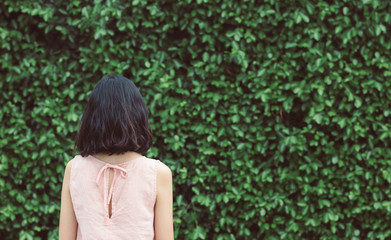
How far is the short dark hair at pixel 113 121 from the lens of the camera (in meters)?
2.23

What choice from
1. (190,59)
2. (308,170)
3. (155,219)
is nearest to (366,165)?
(308,170)

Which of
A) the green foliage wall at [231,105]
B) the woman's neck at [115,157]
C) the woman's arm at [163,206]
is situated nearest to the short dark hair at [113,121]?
the woman's neck at [115,157]

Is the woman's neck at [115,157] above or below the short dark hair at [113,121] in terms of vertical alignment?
below

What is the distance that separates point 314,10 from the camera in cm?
402

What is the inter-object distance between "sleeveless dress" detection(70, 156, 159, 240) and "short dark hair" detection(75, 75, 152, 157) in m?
0.09

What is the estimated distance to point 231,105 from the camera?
409 cm

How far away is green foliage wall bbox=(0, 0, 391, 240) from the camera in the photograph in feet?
13.2

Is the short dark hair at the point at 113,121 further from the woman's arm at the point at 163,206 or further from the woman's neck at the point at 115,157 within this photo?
the woman's arm at the point at 163,206

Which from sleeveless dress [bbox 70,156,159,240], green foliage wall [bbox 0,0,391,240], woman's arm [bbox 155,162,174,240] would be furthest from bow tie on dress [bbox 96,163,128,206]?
green foliage wall [bbox 0,0,391,240]

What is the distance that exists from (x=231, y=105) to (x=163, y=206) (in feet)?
6.20

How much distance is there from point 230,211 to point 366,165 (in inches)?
46.1

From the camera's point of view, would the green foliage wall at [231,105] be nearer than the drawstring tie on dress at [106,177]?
No

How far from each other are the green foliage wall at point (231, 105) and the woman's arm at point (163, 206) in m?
1.70

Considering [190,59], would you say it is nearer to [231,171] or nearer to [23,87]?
[231,171]
